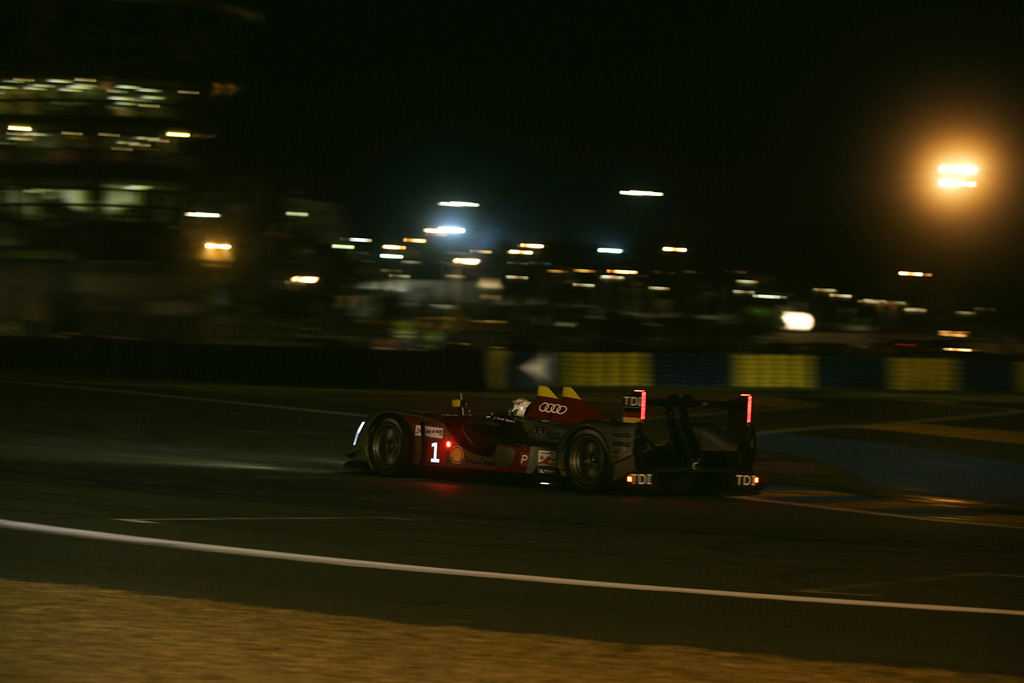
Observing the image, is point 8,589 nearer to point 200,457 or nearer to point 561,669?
point 561,669

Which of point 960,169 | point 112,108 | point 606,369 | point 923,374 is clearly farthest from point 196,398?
point 112,108

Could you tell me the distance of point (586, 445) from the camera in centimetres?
1177

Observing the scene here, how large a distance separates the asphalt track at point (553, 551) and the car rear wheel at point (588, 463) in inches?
12.5

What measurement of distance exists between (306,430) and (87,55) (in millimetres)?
52267

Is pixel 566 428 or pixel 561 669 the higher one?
pixel 566 428

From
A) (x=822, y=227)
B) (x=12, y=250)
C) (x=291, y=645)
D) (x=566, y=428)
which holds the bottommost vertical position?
(x=291, y=645)

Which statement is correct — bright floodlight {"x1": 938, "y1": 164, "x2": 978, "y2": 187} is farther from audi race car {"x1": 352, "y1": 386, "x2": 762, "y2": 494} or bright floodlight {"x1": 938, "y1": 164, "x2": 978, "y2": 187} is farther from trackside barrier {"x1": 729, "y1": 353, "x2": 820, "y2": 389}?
trackside barrier {"x1": 729, "y1": 353, "x2": 820, "y2": 389}

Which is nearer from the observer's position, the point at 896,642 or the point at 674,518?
the point at 896,642

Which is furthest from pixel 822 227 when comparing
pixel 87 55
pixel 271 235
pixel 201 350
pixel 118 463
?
pixel 118 463

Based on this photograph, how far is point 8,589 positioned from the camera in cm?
604

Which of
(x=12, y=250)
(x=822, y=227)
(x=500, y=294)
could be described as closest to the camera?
(x=12, y=250)

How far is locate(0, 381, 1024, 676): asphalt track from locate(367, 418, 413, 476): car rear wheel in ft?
1.01

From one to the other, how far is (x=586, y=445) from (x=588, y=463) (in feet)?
0.61

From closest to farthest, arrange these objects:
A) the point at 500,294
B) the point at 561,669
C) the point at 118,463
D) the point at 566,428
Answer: the point at 561,669 < the point at 566,428 < the point at 118,463 < the point at 500,294
